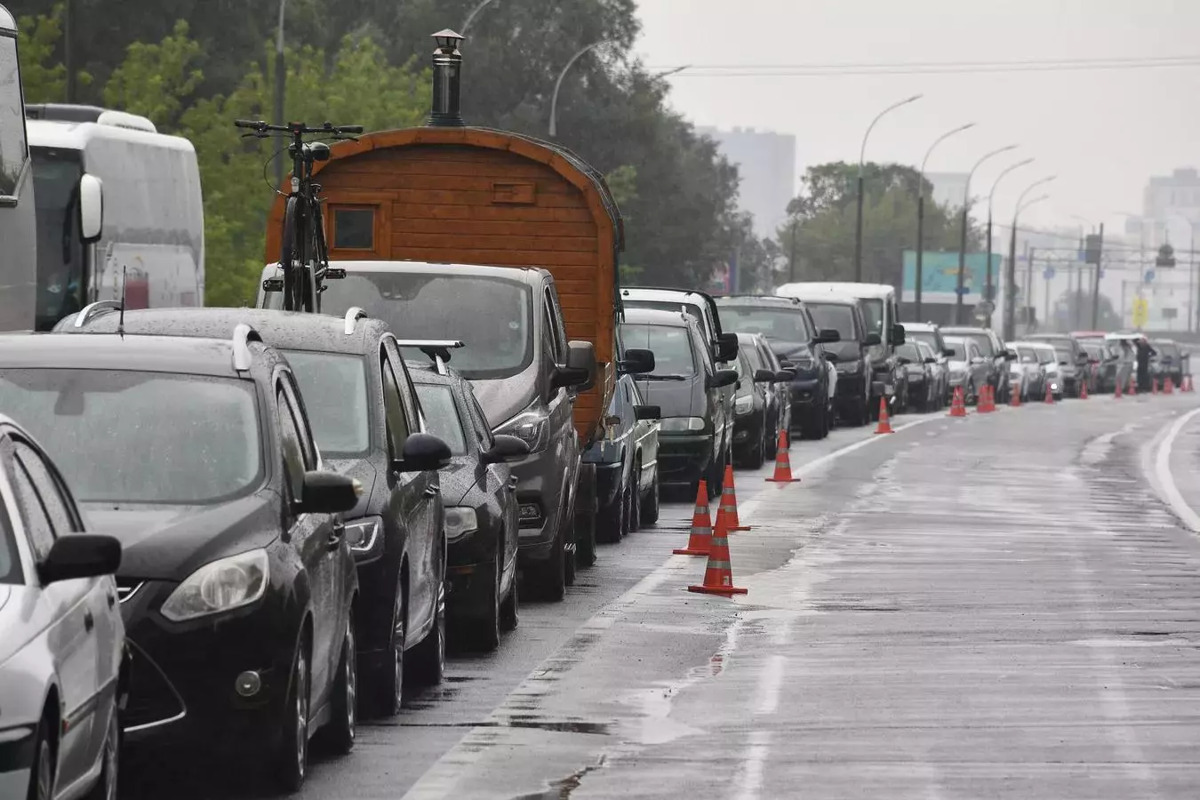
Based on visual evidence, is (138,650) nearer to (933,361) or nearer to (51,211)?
(51,211)

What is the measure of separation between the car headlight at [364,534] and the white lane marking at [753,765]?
61.2 inches

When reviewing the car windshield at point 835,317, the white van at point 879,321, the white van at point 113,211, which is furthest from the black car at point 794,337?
the white van at point 113,211

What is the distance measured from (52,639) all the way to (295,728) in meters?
2.18

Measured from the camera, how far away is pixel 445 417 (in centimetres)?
1422

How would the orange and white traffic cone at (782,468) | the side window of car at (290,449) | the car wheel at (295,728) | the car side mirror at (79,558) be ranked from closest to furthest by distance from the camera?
the car side mirror at (79,558)
the car wheel at (295,728)
the side window of car at (290,449)
the orange and white traffic cone at (782,468)

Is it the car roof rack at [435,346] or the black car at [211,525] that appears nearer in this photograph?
the black car at [211,525]

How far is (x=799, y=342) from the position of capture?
4031 cm

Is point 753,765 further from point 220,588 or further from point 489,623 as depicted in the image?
point 489,623

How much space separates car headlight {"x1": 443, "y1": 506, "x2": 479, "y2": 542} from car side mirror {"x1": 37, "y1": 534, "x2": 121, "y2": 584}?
635 centimetres

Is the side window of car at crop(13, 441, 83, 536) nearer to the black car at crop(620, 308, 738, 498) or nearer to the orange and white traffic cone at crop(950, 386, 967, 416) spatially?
the black car at crop(620, 308, 738, 498)

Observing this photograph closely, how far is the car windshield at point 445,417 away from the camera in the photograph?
14070 mm

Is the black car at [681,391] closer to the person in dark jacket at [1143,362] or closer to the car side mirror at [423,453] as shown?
the car side mirror at [423,453]

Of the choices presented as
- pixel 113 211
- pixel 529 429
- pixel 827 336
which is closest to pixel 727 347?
pixel 113 211

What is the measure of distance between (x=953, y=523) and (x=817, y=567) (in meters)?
5.30
